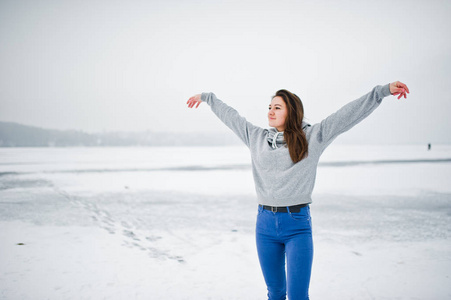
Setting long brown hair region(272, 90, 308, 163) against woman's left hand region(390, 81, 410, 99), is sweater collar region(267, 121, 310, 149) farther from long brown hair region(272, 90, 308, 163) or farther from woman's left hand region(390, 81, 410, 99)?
woman's left hand region(390, 81, 410, 99)

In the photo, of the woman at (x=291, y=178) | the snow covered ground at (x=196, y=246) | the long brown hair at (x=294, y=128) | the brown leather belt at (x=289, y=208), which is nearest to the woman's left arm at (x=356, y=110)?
the woman at (x=291, y=178)

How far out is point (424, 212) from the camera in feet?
22.5

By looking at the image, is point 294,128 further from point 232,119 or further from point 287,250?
point 287,250

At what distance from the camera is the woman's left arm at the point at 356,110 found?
1.85 meters

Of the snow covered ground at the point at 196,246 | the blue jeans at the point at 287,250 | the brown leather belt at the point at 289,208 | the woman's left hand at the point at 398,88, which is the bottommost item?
the snow covered ground at the point at 196,246

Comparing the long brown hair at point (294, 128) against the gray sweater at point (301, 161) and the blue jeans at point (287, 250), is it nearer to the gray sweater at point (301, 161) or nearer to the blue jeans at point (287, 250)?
the gray sweater at point (301, 161)

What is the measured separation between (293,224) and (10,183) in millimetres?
12078

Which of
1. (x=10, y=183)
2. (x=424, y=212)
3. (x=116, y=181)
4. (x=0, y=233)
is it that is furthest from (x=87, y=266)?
(x=10, y=183)

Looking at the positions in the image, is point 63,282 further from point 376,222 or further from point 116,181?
point 116,181

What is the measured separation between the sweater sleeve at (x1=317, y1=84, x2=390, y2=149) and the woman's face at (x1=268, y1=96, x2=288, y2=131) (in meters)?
0.24

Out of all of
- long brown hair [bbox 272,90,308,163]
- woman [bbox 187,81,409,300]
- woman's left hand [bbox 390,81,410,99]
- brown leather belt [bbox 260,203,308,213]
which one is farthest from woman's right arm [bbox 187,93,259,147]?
woman's left hand [bbox 390,81,410,99]

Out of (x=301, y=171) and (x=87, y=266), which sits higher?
(x=301, y=171)

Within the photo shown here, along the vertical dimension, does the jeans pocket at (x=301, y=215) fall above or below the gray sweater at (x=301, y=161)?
below

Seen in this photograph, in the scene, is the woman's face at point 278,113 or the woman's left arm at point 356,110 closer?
the woman's left arm at point 356,110
